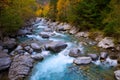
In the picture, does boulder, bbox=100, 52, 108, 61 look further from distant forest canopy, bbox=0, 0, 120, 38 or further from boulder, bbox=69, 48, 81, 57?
distant forest canopy, bbox=0, 0, 120, 38

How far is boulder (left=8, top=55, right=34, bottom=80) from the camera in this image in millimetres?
11918

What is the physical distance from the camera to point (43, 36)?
24.9m

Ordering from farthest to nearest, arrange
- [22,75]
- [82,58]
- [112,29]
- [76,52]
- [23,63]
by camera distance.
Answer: [112,29] < [76,52] < [82,58] < [23,63] < [22,75]

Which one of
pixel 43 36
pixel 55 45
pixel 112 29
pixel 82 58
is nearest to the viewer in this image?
pixel 82 58

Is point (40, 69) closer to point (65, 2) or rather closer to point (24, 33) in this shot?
point (24, 33)

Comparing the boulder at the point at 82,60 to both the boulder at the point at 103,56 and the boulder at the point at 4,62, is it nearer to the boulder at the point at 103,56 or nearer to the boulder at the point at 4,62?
the boulder at the point at 103,56

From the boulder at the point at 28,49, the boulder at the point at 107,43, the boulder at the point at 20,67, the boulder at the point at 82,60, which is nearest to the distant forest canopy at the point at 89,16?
the boulder at the point at 107,43

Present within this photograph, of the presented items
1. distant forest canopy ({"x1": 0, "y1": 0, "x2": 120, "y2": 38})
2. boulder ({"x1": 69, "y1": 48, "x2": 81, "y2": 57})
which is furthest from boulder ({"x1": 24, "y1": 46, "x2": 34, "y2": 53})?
distant forest canopy ({"x1": 0, "y1": 0, "x2": 120, "y2": 38})

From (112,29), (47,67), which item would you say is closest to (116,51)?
(112,29)

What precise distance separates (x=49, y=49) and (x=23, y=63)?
4.97m

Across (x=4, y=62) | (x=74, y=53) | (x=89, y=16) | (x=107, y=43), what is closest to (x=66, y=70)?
(x=74, y=53)

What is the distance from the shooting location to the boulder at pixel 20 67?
39.1 ft

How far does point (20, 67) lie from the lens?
12906 mm

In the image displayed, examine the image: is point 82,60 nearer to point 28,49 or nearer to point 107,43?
point 107,43
